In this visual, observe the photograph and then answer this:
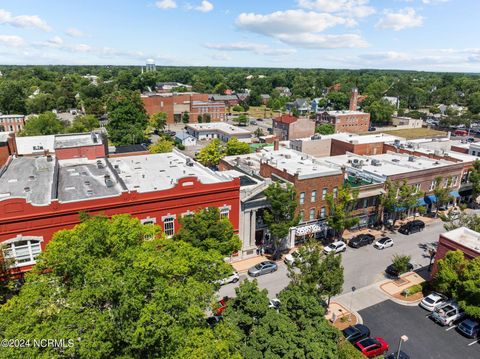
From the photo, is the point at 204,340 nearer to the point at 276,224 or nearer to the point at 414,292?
the point at 276,224

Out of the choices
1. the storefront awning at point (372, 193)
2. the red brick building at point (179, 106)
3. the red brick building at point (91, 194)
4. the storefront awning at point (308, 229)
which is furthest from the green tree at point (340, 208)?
the red brick building at point (179, 106)

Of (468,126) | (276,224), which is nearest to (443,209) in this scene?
(276,224)

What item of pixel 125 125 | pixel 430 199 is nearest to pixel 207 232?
pixel 430 199

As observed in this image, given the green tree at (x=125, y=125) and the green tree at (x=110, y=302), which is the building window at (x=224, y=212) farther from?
Result: the green tree at (x=125, y=125)

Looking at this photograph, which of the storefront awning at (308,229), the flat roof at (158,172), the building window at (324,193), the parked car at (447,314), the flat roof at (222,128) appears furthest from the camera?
the flat roof at (222,128)

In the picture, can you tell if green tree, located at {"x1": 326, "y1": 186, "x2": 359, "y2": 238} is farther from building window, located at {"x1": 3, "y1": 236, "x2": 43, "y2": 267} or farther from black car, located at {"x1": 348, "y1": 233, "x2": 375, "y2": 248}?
building window, located at {"x1": 3, "y1": 236, "x2": 43, "y2": 267}

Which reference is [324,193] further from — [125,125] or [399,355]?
[125,125]
